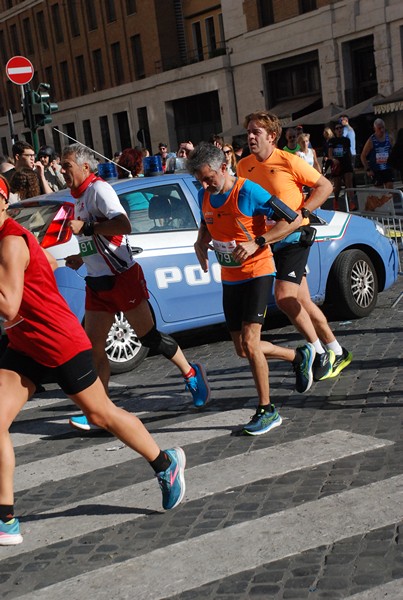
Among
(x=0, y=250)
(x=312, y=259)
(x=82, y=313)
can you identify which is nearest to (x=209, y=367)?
(x=82, y=313)

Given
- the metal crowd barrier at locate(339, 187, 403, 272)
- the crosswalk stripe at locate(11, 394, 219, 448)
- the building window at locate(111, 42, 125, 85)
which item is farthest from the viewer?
the building window at locate(111, 42, 125, 85)

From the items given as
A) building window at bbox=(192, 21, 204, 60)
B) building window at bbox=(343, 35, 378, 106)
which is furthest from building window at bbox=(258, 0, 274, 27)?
building window at bbox=(192, 21, 204, 60)

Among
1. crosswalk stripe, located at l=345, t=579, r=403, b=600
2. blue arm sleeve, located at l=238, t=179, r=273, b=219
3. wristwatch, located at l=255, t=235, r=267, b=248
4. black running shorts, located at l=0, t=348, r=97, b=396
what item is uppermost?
blue arm sleeve, located at l=238, t=179, r=273, b=219

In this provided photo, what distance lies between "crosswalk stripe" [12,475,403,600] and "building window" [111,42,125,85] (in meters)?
51.7

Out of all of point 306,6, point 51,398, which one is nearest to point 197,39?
point 306,6

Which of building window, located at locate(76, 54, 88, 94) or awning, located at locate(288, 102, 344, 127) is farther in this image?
building window, located at locate(76, 54, 88, 94)

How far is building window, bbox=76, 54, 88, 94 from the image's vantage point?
58.4m

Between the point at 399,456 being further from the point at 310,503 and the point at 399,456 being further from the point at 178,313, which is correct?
the point at 178,313

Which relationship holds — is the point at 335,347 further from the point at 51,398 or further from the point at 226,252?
the point at 51,398

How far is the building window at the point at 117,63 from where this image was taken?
179 feet

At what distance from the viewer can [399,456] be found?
5.37 metres

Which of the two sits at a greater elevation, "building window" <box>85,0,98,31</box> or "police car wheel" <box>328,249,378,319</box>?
"building window" <box>85,0,98,31</box>

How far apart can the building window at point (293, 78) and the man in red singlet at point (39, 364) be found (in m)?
36.2

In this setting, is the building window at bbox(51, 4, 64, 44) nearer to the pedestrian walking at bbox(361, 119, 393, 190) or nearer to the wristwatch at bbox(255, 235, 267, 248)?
the pedestrian walking at bbox(361, 119, 393, 190)
